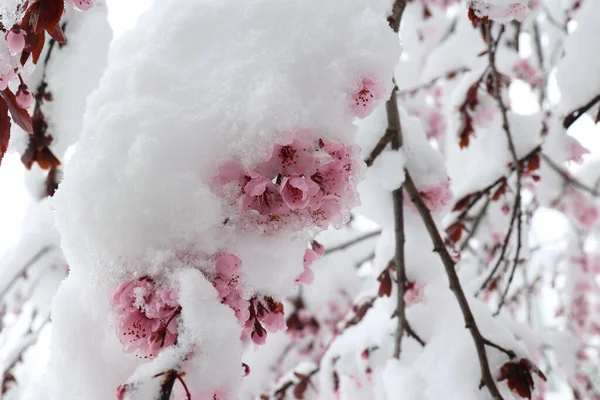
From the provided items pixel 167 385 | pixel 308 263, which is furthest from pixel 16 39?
pixel 308 263

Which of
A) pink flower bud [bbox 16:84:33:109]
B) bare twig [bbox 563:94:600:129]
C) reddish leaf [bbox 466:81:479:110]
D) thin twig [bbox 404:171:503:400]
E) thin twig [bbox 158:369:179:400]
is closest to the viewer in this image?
thin twig [bbox 158:369:179:400]

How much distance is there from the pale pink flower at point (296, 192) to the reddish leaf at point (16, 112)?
1.48ft

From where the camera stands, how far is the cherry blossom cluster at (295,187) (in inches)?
27.5

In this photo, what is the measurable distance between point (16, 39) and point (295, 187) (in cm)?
47

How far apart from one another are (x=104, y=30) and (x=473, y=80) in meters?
1.65

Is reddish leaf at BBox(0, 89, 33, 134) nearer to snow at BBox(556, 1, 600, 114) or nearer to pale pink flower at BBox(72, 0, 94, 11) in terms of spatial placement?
pale pink flower at BBox(72, 0, 94, 11)

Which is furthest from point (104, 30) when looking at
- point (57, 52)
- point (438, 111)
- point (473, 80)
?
point (438, 111)

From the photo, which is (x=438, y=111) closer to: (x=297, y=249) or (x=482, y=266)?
(x=482, y=266)

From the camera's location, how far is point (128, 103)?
0.77m

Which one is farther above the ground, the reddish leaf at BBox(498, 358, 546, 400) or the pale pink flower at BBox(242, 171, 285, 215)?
the pale pink flower at BBox(242, 171, 285, 215)

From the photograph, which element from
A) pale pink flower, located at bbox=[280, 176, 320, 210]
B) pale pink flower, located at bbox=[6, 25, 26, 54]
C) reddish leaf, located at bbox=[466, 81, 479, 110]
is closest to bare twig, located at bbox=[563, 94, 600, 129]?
reddish leaf, located at bbox=[466, 81, 479, 110]

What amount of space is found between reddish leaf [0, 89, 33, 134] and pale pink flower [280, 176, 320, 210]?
0.45 meters

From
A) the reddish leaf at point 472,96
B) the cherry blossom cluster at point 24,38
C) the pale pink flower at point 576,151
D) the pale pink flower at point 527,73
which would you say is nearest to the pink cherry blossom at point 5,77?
the cherry blossom cluster at point 24,38

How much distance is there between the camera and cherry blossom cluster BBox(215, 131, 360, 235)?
699 mm
